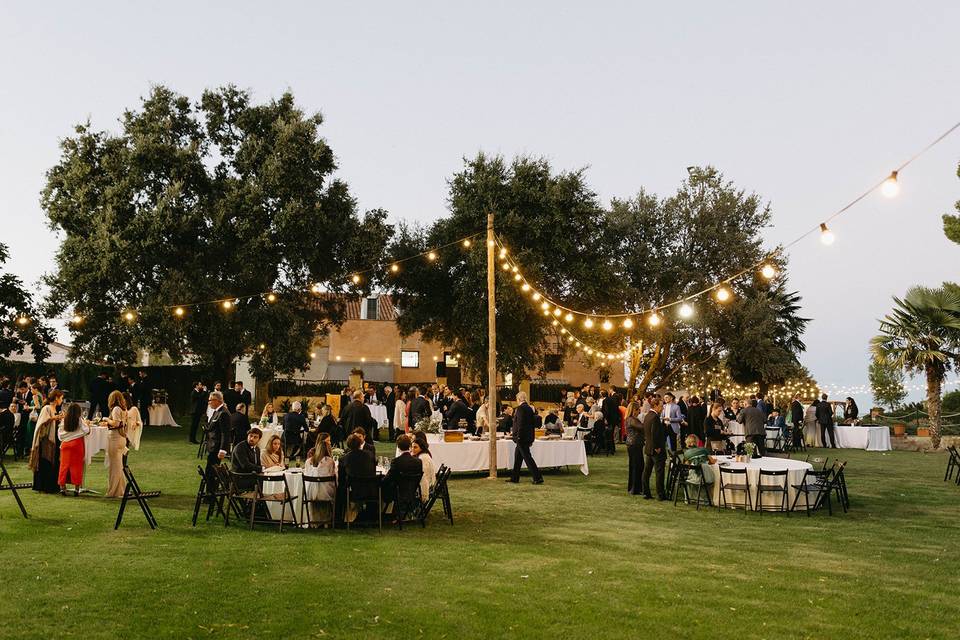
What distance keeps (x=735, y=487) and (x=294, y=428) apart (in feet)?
28.6

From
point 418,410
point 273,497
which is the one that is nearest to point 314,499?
point 273,497

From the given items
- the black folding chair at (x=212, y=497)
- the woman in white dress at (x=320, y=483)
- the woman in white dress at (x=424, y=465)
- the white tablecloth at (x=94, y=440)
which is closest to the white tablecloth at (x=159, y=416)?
the white tablecloth at (x=94, y=440)

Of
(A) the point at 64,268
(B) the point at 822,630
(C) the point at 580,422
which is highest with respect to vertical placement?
(A) the point at 64,268

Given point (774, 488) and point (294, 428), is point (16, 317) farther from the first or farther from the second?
point (774, 488)

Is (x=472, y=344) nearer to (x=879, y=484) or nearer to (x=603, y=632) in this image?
(x=879, y=484)

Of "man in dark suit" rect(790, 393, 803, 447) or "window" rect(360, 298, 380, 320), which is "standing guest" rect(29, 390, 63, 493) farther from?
"window" rect(360, 298, 380, 320)

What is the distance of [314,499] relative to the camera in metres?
9.90

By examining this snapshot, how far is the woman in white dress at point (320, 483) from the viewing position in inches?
392

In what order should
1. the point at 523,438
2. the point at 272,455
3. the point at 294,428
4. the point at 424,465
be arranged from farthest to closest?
the point at 294,428, the point at 523,438, the point at 424,465, the point at 272,455

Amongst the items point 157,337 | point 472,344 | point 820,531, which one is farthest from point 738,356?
point 820,531

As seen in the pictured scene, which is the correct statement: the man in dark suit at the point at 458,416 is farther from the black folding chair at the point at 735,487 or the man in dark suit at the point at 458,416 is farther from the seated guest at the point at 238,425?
the black folding chair at the point at 735,487

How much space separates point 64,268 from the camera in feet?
84.1

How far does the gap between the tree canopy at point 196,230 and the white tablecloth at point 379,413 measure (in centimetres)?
387

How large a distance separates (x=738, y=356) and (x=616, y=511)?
24.5 m
